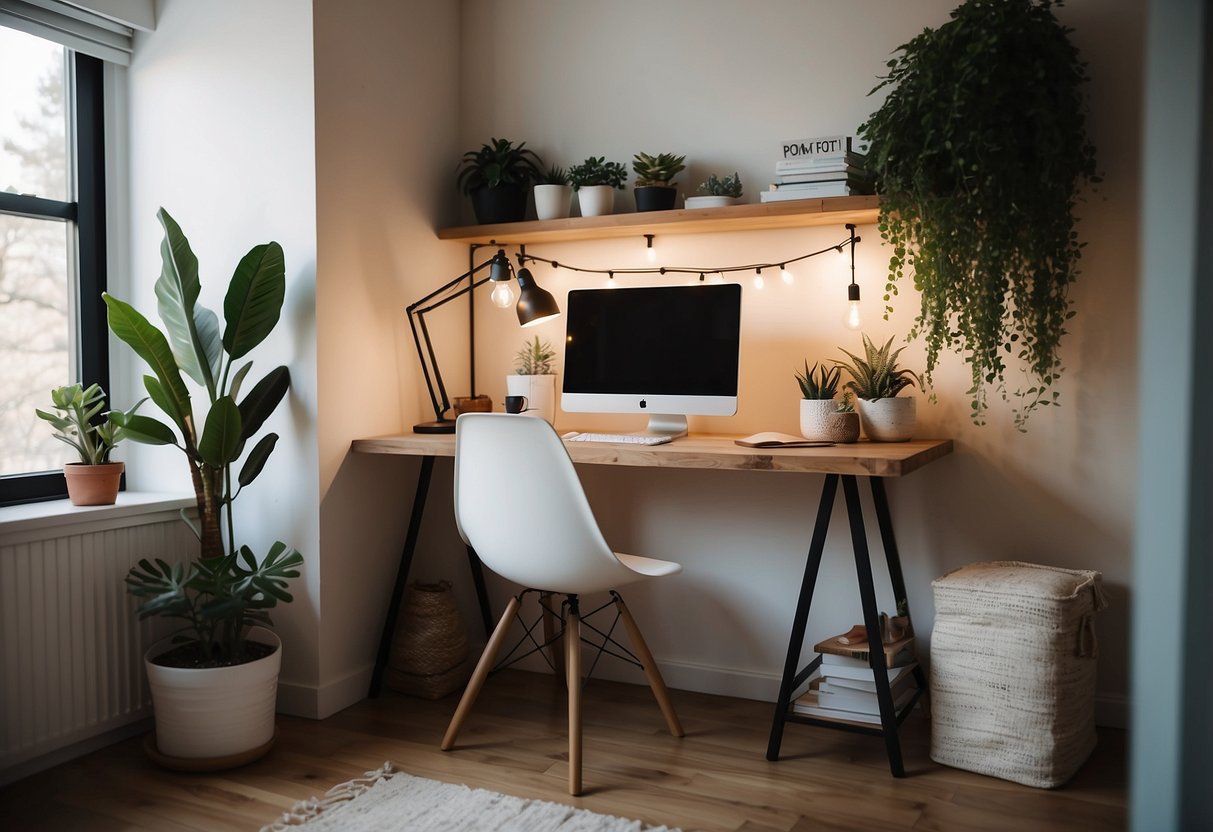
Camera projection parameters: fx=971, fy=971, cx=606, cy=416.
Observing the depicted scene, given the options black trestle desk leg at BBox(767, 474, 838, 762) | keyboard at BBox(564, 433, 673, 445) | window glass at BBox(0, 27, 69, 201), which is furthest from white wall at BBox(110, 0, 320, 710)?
black trestle desk leg at BBox(767, 474, 838, 762)

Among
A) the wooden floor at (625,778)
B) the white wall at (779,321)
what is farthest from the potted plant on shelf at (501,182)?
the wooden floor at (625,778)

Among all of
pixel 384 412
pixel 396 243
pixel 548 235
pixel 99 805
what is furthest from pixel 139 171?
pixel 99 805

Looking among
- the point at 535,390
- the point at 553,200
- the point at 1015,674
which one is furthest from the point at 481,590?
the point at 1015,674

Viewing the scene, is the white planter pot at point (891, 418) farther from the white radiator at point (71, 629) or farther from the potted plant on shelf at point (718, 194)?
the white radiator at point (71, 629)

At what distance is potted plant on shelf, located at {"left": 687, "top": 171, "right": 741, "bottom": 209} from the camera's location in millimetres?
2861

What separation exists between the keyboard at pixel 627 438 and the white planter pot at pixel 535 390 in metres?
0.24

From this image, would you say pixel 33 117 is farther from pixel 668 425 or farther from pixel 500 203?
pixel 668 425

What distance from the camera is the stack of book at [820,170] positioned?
267cm

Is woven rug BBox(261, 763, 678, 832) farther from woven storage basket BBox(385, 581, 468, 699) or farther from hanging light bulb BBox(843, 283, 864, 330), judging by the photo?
hanging light bulb BBox(843, 283, 864, 330)

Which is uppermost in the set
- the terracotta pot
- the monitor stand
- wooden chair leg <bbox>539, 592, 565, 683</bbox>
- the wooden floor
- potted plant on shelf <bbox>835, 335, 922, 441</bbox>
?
potted plant on shelf <bbox>835, 335, 922, 441</bbox>

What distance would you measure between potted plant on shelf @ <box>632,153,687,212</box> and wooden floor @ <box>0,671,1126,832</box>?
4.99 ft

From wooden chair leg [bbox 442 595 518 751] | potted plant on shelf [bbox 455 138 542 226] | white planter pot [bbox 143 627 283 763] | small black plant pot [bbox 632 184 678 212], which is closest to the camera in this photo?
white planter pot [bbox 143 627 283 763]

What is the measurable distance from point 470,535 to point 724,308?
989 mm

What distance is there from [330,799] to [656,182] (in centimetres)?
194
